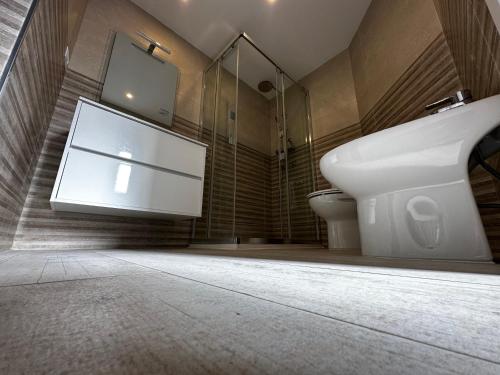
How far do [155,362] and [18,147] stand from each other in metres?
1.27

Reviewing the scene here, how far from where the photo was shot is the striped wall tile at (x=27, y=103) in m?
0.76

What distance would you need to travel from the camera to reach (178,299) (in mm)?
264

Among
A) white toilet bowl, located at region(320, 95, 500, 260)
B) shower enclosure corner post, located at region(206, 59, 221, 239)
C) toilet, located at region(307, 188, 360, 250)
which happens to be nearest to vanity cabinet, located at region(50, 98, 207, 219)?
shower enclosure corner post, located at region(206, 59, 221, 239)

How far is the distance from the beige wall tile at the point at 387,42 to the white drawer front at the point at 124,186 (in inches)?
65.9

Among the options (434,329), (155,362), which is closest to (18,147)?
(155,362)

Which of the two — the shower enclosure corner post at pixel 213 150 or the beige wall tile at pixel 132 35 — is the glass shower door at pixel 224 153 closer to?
the shower enclosure corner post at pixel 213 150

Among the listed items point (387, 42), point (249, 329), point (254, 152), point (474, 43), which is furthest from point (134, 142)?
point (387, 42)

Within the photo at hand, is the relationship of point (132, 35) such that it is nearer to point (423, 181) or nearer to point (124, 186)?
point (124, 186)

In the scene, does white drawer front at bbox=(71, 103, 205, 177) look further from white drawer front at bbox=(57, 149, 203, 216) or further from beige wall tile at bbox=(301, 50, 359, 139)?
beige wall tile at bbox=(301, 50, 359, 139)

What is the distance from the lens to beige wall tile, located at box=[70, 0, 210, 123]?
1.71 meters

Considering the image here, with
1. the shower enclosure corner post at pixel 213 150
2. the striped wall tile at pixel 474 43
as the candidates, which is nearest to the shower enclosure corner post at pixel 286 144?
the shower enclosure corner post at pixel 213 150

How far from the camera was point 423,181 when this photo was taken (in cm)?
84

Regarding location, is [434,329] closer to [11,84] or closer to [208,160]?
[11,84]

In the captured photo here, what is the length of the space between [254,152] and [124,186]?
5.53 feet
